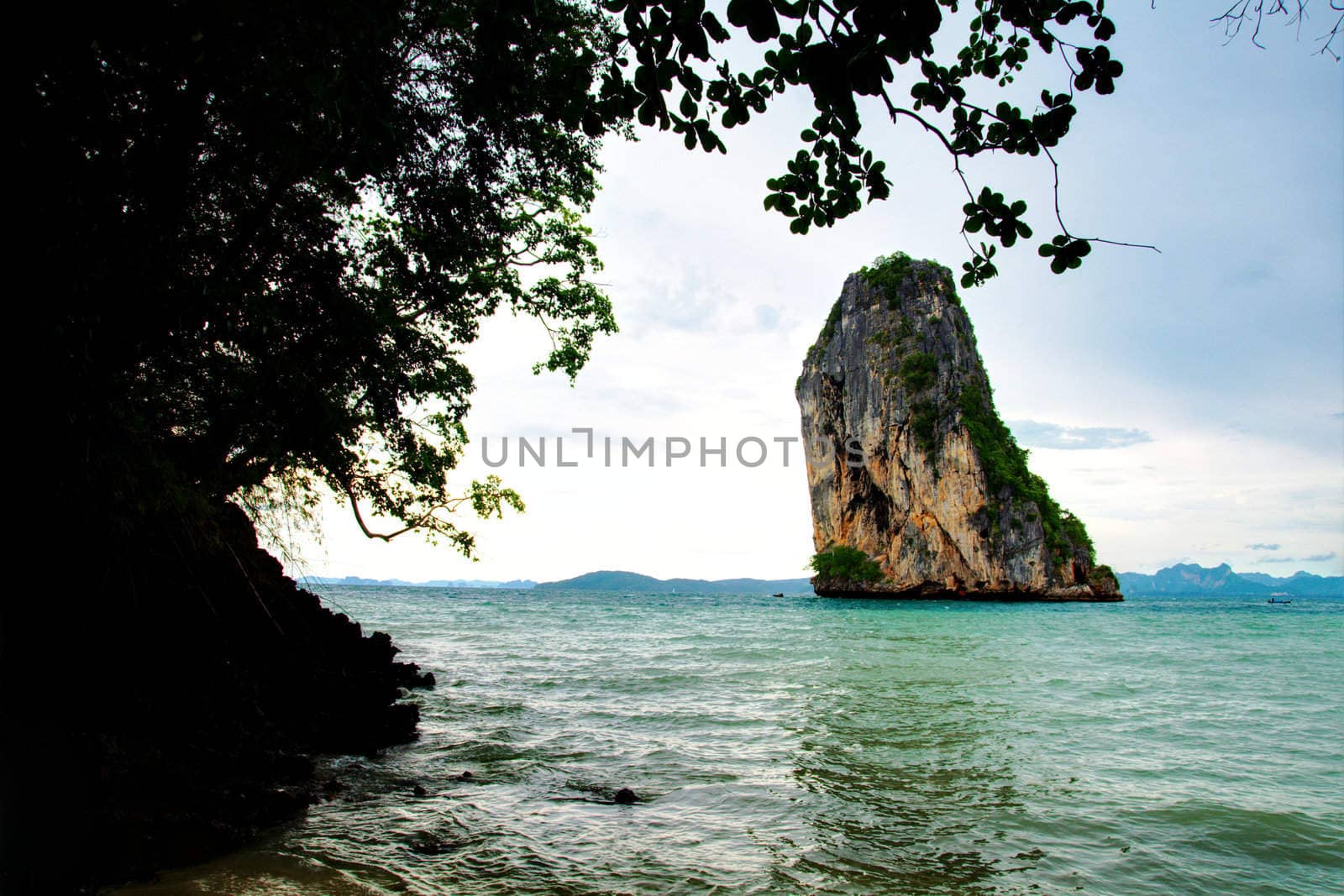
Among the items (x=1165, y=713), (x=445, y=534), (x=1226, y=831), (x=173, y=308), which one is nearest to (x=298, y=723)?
(x=445, y=534)

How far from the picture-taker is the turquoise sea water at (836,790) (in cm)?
340

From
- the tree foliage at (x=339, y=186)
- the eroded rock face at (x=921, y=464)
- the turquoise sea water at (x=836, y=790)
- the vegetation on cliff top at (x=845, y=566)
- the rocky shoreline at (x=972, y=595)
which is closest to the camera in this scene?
the tree foliage at (x=339, y=186)

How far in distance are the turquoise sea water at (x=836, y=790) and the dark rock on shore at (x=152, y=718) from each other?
0.29 m

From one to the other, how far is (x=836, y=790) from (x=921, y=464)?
166 feet

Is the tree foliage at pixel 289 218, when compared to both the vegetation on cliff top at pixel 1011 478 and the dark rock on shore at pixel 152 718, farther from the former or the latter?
the vegetation on cliff top at pixel 1011 478

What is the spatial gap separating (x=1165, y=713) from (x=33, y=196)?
10.7m

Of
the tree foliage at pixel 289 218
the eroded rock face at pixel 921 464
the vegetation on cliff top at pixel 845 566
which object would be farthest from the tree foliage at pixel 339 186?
the vegetation on cliff top at pixel 845 566

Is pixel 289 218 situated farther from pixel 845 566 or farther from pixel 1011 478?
pixel 845 566

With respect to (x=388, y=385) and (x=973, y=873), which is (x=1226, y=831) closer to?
(x=973, y=873)

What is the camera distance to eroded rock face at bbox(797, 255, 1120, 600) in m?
49.3

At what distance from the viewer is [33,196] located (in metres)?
2.76

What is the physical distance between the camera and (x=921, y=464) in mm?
52062

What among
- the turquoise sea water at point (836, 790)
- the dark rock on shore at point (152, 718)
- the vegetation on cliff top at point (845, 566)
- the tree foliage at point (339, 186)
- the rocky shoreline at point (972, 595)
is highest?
the tree foliage at point (339, 186)

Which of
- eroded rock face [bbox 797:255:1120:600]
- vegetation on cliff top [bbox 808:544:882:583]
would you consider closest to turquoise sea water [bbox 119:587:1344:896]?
eroded rock face [bbox 797:255:1120:600]
